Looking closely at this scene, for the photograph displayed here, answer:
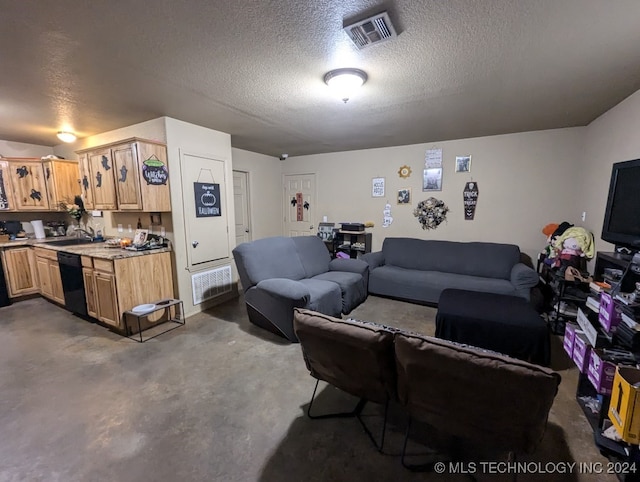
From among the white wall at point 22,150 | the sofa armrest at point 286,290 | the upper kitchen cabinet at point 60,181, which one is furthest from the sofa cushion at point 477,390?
the white wall at point 22,150

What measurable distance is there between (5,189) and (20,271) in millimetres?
1233

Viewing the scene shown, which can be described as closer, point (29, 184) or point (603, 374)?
point (603, 374)

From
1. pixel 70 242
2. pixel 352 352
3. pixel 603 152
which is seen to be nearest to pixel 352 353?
pixel 352 352

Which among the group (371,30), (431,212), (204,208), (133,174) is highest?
(371,30)

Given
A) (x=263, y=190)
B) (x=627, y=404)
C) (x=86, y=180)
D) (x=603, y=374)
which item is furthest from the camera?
(x=263, y=190)

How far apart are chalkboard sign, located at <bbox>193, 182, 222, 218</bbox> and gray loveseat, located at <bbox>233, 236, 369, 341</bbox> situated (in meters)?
0.87

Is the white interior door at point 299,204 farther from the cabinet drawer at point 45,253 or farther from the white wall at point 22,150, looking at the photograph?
the white wall at point 22,150

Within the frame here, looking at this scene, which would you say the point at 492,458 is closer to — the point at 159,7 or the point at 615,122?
the point at 159,7

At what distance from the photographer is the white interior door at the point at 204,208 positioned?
11.7 ft

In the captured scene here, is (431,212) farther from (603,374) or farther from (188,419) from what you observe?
(188,419)

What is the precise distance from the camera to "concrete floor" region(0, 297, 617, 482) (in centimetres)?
156

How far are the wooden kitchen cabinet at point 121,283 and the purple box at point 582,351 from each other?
4.03m

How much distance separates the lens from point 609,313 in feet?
5.49

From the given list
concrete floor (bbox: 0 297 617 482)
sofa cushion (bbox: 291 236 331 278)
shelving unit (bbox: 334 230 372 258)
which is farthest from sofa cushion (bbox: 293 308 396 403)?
shelving unit (bbox: 334 230 372 258)
